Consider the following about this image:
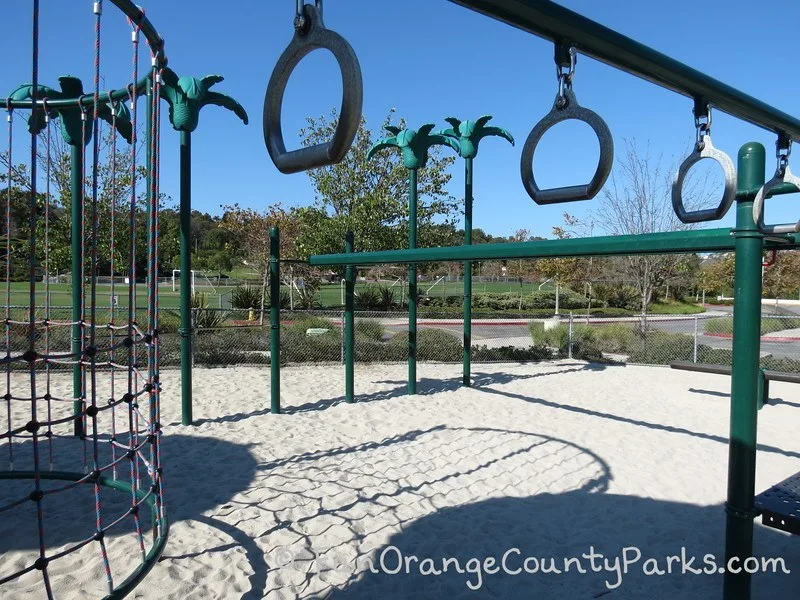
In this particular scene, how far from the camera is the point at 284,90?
4.32 ft

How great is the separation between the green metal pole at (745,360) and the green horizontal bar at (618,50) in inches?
11.7

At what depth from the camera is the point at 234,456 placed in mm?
4637

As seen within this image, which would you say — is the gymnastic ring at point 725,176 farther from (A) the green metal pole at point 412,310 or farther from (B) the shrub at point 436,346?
(B) the shrub at point 436,346

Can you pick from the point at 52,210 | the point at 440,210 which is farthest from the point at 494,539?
the point at 440,210

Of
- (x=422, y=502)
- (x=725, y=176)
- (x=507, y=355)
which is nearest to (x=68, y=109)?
(x=422, y=502)

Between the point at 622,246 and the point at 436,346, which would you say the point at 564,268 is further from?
the point at 622,246

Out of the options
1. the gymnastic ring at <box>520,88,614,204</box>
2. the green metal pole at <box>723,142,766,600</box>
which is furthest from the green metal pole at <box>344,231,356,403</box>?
the green metal pole at <box>723,142,766,600</box>

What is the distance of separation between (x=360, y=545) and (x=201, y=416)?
10.8 feet

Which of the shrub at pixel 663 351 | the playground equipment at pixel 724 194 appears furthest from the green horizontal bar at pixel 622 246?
the shrub at pixel 663 351

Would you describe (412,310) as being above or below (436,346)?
above

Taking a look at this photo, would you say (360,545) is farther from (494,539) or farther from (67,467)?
(67,467)

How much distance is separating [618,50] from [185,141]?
183 inches

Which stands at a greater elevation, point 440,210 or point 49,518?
point 440,210

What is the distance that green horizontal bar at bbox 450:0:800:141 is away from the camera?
1.38m
